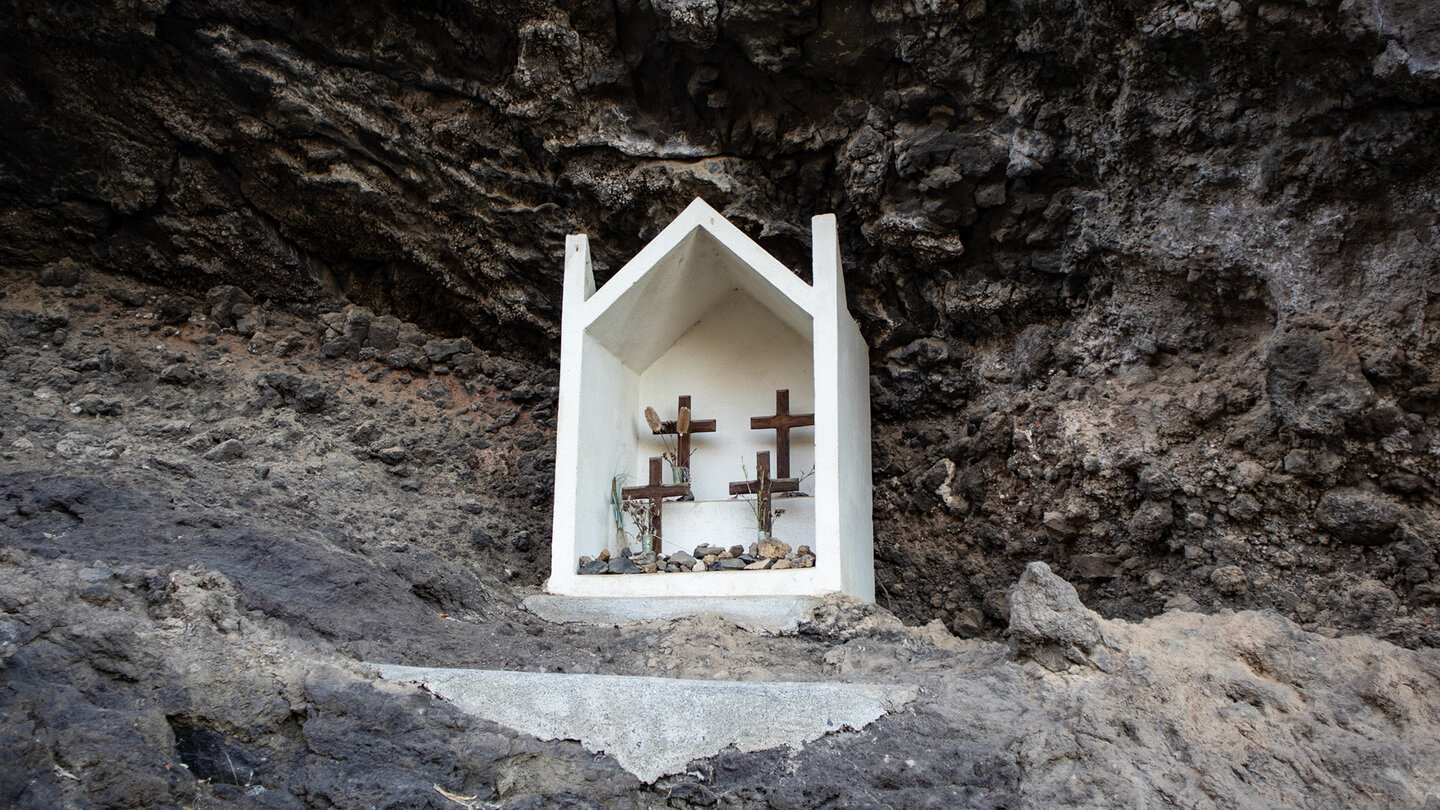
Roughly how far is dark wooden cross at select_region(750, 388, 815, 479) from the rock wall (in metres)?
0.80

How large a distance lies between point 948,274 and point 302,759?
477cm

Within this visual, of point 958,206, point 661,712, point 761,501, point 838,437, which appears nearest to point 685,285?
point 761,501

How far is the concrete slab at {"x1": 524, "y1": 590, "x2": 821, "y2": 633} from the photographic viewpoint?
4934 millimetres

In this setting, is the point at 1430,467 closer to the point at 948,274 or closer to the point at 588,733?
the point at 948,274

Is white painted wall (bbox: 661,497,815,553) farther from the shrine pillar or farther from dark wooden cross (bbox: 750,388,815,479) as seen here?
the shrine pillar

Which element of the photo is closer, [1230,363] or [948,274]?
[1230,363]

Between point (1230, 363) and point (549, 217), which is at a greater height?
point (549, 217)

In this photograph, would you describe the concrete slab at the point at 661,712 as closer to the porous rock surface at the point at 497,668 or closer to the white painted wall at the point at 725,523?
the porous rock surface at the point at 497,668

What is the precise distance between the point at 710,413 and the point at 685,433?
32 centimetres

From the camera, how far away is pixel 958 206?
6180 millimetres

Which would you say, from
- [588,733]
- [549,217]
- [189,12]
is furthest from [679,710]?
[189,12]

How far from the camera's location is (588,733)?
10.7ft

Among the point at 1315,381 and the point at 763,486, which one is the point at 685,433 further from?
the point at 1315,381

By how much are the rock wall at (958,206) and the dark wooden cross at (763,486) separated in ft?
3.09
